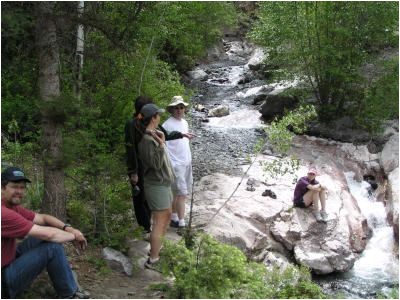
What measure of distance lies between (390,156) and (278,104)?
5139 millimetres

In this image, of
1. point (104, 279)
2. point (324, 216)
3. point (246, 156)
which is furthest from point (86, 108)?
point (246, 156)

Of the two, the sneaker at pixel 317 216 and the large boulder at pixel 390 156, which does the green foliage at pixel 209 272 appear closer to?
the sneaker at pixel 317 216

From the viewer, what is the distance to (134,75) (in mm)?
10367

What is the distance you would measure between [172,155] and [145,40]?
5.09 m

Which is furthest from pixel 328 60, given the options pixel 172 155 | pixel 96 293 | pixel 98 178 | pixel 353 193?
pixel 96 293

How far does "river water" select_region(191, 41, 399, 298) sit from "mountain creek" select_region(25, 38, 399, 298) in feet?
0.09

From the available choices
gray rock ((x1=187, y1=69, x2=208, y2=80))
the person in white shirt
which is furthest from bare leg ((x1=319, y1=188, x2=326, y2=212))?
gray rock ((x1=187, y1=69, x2=208, y2=80))

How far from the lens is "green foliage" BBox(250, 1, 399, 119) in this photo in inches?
566

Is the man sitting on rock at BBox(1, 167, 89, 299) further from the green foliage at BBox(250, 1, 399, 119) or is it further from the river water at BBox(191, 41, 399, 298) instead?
the green foliage at BBox(250, 1, 399, 119)

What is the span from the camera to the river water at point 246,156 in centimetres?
891

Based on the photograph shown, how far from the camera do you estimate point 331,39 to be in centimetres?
1484

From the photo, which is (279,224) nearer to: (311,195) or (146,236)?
(311,195)

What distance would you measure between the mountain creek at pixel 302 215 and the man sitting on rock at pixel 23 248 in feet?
2.31

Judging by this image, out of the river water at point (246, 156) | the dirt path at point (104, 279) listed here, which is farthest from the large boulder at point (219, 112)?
the dirt path at point (104, 279)
